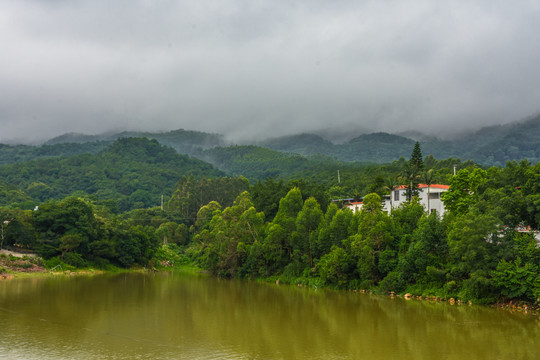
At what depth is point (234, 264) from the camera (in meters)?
63.1

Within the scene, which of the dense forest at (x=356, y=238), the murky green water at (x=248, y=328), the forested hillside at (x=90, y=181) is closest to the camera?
the murky green water at (x=248, y=328)

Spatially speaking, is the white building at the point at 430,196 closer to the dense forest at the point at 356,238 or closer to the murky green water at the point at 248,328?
the dense forest at the point at 356,238

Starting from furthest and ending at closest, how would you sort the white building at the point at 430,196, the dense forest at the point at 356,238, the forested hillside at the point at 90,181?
the forested hillside at the point at 90,181 → the white building at the point at 430,196 → the dense forest at the point at 356,238

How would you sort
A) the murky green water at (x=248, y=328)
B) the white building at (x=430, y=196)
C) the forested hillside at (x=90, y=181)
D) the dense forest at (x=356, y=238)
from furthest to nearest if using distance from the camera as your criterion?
1. the forested hillside at (x=90, y=181)
2. the white building at (x=430, y=196)
3. the dense forest at (x=356, y=238)
4. the murky green water at (x=248, y=328)

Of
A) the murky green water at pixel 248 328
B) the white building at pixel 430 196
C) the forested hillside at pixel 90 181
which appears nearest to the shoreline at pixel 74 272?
the murky green water at pixel 248 328

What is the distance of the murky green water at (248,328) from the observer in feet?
69.7

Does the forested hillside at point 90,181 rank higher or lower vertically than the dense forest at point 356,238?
higher

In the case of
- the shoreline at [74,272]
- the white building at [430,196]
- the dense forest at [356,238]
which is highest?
the white building at [430,196]

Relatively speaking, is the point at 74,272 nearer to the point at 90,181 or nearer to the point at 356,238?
the point at 356,238

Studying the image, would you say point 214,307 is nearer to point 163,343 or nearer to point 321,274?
point 163,343

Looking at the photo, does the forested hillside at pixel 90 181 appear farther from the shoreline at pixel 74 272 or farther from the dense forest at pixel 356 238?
the shoreline at pixel 74 272

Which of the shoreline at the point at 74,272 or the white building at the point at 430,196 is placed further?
the white building at the point at 430,196

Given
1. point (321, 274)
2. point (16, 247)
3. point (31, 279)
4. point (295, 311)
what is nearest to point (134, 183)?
point (16, 247)

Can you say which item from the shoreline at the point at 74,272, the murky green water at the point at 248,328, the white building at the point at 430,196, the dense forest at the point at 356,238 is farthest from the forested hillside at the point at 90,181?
the murky green water at the point at 248,328
